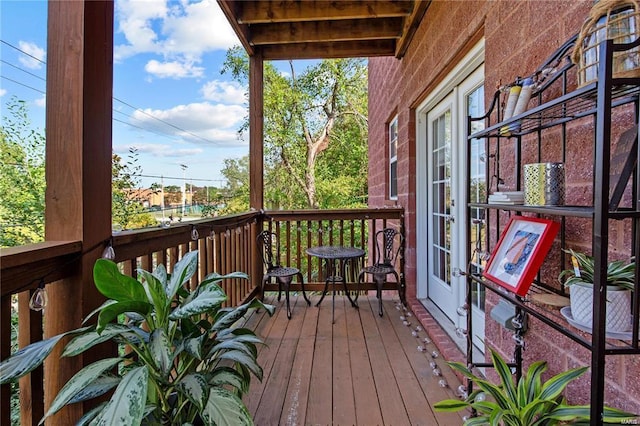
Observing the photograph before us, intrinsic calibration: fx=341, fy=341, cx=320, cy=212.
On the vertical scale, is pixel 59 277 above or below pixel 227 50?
below

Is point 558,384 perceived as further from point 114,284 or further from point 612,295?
point 114,284

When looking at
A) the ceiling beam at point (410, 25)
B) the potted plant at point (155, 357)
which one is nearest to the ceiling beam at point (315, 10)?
the ceiling beam at point (410, 25)

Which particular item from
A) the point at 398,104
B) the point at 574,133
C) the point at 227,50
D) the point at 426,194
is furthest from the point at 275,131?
the point at 574,133

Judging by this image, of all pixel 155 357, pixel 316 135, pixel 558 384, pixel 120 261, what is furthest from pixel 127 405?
pixel 316 135

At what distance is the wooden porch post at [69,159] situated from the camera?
118 centimetres

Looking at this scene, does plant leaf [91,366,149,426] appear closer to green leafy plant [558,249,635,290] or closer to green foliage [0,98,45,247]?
green leafy plant [558,249,635,290]

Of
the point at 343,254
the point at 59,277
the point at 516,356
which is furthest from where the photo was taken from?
the point at 343,254

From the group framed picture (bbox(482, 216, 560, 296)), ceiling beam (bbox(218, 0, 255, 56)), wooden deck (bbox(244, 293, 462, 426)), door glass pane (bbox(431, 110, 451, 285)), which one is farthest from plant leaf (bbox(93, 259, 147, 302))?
ceiling beam (bbox(218, 0, 255, 56))

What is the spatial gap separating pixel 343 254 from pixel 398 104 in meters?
1.99

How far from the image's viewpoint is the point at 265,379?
2.09m

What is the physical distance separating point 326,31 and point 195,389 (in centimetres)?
358

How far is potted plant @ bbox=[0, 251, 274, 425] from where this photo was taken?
3.02 feet

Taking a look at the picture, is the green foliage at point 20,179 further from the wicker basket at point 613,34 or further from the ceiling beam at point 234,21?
the wicker basket at point 613,34

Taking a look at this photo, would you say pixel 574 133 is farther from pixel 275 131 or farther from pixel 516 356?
pixel 275 131
